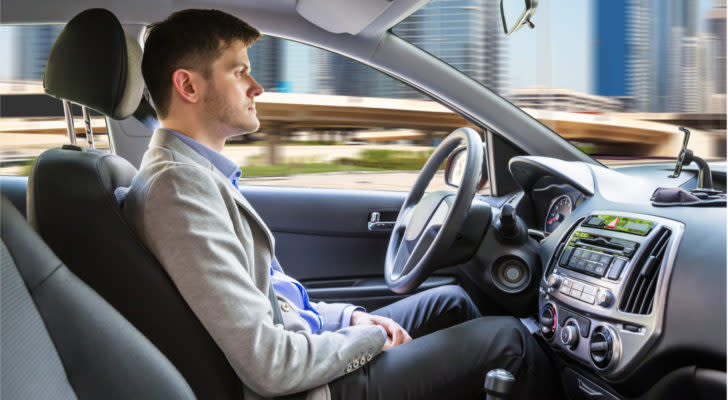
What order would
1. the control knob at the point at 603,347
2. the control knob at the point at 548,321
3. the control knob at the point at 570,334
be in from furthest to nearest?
the control knob at the point at 548,321 < the control knob at the point at 570,334 < the control knob at the point at 603,347

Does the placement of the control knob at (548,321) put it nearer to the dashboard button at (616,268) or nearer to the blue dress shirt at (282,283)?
the dashboard button at (616,268)

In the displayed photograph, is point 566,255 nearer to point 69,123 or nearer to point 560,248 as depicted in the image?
point 560,248

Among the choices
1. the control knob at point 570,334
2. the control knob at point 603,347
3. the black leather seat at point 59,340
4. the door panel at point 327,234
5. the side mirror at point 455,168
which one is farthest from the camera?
the door panel at point 327,234

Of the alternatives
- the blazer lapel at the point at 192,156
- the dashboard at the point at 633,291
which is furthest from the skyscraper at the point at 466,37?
the blazer lapel at the point at 192,156

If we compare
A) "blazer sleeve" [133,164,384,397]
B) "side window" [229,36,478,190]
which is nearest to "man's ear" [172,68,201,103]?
"blazer sleeve" [133,164,384,397]

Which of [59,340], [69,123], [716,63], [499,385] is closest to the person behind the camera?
[59,340]

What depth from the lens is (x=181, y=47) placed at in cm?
131

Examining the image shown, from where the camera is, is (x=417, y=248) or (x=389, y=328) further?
(x=417, y=248)

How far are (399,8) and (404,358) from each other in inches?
42.9

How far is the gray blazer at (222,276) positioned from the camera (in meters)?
1.02

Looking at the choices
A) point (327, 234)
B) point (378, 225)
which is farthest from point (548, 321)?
point (327, 234)

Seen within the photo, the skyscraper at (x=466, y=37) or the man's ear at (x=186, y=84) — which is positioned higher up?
the skyscraper at (x=466, y=37)

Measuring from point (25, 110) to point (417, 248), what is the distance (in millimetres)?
1450

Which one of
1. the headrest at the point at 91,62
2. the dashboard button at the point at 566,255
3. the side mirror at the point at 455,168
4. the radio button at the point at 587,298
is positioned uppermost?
the headrest at the point at 91,62
